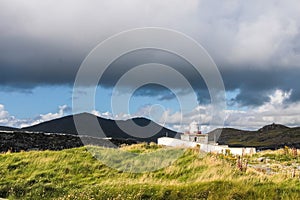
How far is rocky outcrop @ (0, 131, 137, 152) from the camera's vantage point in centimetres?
2662

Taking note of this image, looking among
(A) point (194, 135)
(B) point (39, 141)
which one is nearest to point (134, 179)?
(B) point (39, 141)

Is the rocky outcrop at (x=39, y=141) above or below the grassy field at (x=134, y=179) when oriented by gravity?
above

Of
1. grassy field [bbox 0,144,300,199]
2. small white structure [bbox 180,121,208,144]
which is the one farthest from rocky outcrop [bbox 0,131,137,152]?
small white structure [bbox 180,121,208,144]

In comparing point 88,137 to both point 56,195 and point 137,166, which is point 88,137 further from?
point 56,195

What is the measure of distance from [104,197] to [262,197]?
212 inches

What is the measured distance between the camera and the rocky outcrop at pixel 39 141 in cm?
2662

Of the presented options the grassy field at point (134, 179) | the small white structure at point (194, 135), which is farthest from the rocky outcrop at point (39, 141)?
the small white structure at point (194, 135)

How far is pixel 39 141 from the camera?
1111 inches

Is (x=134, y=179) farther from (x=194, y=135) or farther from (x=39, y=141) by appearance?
(x=194, y=135)

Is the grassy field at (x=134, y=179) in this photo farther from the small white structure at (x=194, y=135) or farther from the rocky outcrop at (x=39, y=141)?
the small white structure at (x=194, y=135)

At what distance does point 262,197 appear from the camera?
13.2m

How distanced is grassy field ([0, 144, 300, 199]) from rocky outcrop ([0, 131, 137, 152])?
514cm

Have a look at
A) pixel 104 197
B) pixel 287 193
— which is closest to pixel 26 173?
pixel 104 197

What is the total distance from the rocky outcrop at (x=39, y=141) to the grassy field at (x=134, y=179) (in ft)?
16.9
